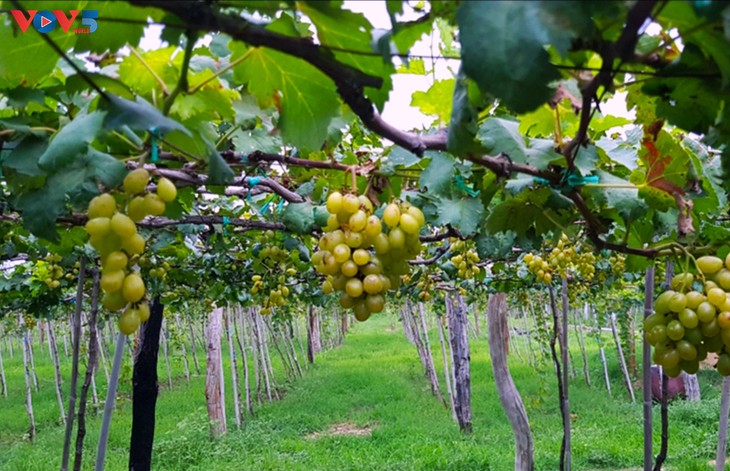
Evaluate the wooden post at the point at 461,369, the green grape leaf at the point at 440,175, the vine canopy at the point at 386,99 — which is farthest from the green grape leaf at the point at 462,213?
the wooden post at the point at 461,369

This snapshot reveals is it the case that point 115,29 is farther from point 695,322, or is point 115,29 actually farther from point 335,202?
point 695,322

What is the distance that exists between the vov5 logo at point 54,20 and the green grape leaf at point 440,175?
82 centimetres

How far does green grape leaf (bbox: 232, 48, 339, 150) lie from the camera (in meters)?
1.03

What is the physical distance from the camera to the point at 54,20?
1.02 m

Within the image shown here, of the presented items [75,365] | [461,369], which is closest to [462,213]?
[75,365]

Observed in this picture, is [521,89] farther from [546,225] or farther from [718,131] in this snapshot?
[546,225]

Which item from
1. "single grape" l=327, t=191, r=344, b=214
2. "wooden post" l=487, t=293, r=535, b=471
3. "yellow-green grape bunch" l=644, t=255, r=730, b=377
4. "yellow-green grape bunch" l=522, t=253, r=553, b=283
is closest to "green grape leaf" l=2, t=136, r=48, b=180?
"single grape" l=327, t=191, r=344, b=214

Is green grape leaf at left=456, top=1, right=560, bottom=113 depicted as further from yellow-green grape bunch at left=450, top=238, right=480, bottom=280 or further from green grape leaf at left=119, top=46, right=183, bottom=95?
yellow-green grape bunch at left=450, top=238, right=480, bottom=280

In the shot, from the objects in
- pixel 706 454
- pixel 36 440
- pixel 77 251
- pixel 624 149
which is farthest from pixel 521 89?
pixel 36 440

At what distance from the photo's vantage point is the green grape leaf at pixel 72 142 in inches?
37.4

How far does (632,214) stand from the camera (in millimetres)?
1487

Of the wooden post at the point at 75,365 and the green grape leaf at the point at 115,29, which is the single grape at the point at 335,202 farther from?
the wooden post at the point at 75,365

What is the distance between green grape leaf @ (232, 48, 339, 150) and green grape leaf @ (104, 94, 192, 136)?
0.27 metres

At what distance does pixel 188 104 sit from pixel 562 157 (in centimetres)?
78
